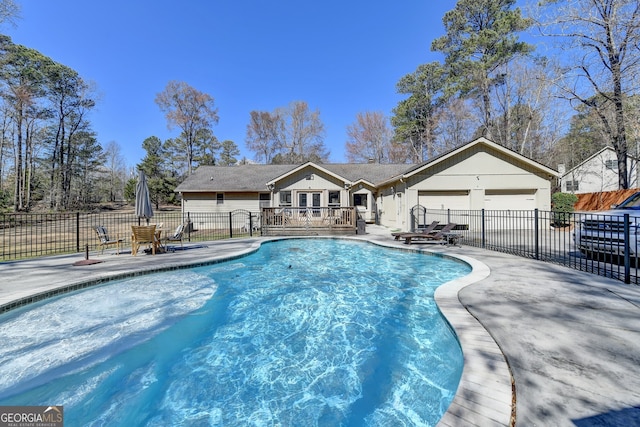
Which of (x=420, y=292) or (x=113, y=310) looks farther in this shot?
(x=420, y=292)

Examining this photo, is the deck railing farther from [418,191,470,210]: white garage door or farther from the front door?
[418,191,470,210]: white garage door

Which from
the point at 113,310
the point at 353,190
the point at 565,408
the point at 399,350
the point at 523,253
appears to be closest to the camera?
the point at 565,408

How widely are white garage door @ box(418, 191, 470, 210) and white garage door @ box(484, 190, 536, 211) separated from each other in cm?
121

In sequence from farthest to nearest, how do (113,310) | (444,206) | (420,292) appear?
(444,206) → (420,292) → (113,310)

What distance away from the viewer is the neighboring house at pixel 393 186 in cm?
1555

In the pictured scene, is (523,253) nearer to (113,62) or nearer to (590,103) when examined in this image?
(590,103)

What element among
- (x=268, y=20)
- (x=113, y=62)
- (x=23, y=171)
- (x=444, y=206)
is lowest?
(x=444, y=206)

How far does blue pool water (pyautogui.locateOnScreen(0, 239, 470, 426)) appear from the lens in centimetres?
303

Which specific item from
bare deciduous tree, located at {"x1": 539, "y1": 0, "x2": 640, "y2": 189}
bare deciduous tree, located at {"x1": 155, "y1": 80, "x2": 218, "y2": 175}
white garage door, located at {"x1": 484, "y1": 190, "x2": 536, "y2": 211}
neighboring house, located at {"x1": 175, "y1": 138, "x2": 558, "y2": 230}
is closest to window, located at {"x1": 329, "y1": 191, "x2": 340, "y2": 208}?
neighboring house, located at {"x1": 175, "y1": 138, "x2": 558, "y2": 230}

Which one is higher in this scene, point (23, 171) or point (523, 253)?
point (23, 171)

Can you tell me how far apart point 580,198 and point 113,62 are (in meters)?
38.1

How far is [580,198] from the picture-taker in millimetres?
23594

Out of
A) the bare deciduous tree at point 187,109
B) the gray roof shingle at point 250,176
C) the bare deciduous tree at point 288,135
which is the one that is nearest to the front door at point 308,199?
the gray roof shingle at point 250,176

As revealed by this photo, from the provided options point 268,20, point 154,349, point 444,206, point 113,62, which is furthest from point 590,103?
point 113,62
